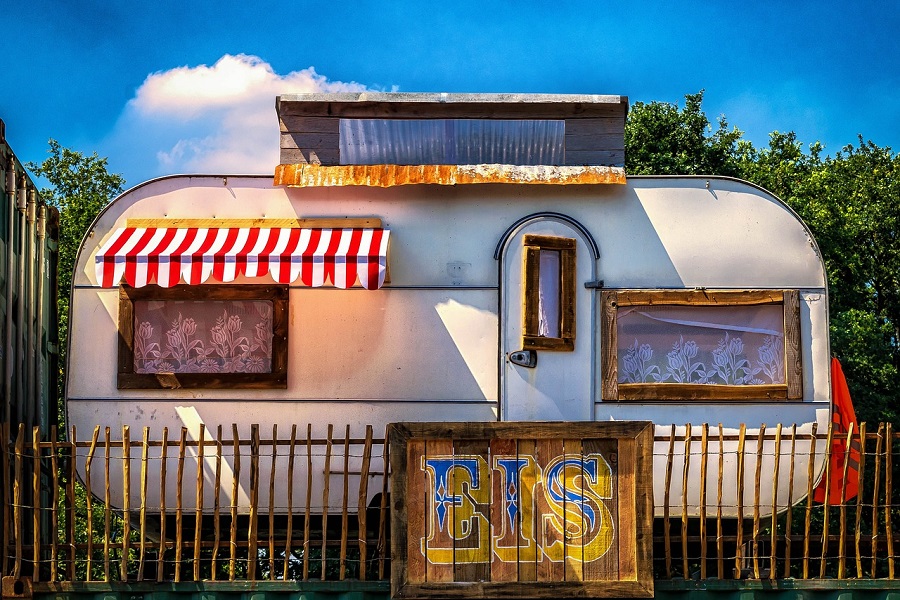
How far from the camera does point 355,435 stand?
36.4 feet

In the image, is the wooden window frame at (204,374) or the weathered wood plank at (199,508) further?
the wooden window frame at (204,374)

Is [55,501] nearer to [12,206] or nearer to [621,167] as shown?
[12,206]

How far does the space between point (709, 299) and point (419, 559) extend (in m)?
3.74

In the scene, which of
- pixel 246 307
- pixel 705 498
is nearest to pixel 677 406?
pixel 705 498

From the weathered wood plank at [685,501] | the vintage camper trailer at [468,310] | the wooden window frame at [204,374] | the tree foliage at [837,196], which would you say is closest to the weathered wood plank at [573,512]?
the weathered wood plank at [685,501]

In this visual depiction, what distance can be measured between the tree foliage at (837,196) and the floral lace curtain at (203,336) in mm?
16025

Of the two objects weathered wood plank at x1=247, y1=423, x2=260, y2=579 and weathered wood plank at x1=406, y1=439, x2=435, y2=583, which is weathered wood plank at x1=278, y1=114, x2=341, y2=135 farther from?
weathered wood plank at x1=406, y1=439, x2=435, y2=583

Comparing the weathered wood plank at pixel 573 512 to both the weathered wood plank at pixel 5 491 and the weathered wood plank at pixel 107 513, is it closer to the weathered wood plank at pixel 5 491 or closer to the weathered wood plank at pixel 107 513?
the weathered wood plank at pixel 107 513

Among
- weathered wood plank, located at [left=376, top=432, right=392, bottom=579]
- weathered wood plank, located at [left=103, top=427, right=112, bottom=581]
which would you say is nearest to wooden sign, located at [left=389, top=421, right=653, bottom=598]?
weathered wood plank, located at [left=376, top=432, right=392, bottom=579]

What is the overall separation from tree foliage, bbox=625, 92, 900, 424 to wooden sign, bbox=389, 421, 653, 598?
15.7 meters

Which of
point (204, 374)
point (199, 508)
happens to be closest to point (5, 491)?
point (199, 508)

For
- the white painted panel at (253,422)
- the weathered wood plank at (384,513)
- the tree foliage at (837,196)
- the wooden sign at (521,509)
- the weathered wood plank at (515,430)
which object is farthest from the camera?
the tree foliage at (837,196)

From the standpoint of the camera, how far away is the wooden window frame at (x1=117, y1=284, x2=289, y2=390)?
11.1m

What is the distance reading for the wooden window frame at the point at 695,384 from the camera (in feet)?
36.4
